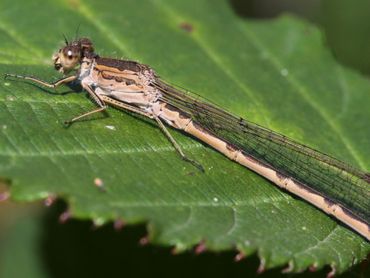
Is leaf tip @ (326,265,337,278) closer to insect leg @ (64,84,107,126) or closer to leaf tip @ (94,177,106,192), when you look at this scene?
leaf tip @ (94,177,106,192)

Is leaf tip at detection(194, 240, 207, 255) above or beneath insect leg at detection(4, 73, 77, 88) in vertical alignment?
beneath

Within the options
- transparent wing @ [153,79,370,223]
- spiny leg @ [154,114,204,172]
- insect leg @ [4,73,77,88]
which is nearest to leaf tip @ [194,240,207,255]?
spiny leg @ [154,114,204,172]

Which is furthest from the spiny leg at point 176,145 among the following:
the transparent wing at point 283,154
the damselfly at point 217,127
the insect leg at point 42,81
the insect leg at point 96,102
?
the insect leg at point 42,81

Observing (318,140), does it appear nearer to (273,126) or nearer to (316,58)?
(273,126)

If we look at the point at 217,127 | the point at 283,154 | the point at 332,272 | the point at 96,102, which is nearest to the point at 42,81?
the point at 96,102

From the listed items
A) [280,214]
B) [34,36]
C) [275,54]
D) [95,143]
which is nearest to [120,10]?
[34,36]

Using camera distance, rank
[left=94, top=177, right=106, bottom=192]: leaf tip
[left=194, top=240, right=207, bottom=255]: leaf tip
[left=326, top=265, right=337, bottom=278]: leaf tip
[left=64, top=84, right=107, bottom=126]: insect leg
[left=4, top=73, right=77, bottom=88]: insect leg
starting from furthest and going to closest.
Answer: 1. [left=4, top=73, right=77, bottom=88]: insect leg
2. [left=64, top=84, right=107, bottom=126]: insect leg
3. [left=326, top=265, right=337, bottom=278]: leaf tip
4. [left=94, top=177, right=106, bottom=192]: leaf tip
5. [left=194, top=240, right=207, bottom=255]: leaf tip
